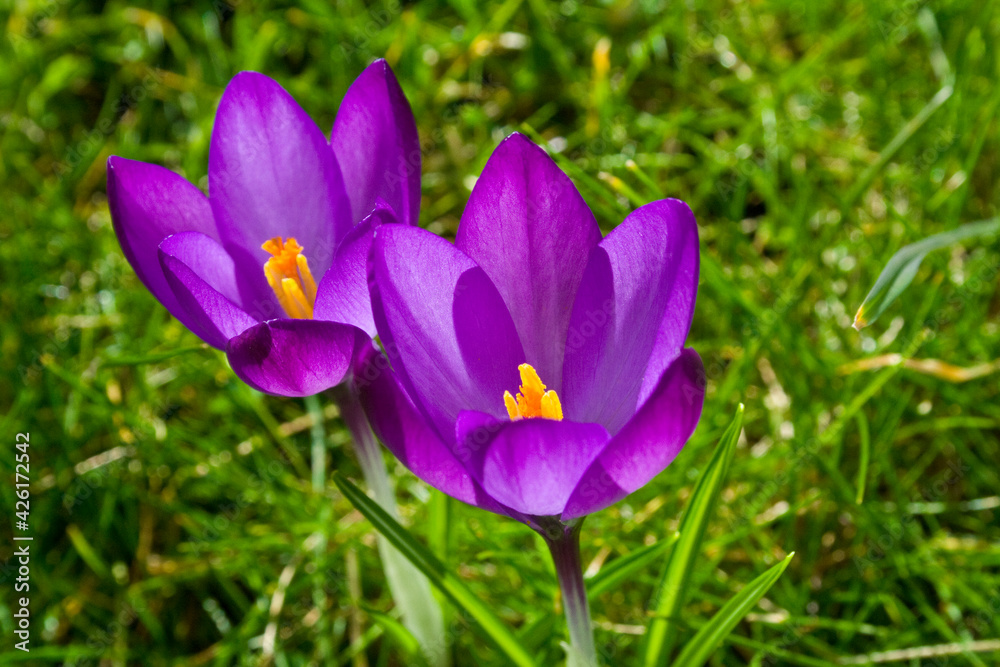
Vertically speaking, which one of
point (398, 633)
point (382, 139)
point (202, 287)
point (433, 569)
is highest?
point (382, 139)

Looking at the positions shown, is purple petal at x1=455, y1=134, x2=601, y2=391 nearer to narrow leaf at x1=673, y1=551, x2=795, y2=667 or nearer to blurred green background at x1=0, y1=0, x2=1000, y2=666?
narrow leaf at x1=673, y1=551, x2=795, y2=667

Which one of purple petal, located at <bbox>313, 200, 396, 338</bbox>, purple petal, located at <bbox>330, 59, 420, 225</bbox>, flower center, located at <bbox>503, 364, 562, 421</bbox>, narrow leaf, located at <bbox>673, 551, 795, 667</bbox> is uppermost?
purple petal, located at <bbox>330, 59, 420, 225</bbox>

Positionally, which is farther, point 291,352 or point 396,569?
point 396,569

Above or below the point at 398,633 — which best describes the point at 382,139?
above

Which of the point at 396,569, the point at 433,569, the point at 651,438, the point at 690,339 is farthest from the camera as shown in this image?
the point at 690,339

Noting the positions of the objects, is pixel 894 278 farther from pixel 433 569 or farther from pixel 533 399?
pixel 433 569

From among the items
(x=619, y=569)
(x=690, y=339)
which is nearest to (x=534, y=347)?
(x=619, y=569)

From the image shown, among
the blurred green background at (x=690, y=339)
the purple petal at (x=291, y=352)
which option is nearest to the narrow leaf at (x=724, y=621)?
the blurred green background at (x=690, y=339)

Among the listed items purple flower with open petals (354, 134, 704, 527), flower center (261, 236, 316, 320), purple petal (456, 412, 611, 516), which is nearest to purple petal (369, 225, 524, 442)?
purple flower with open petals (354, 134, 704, 527)
